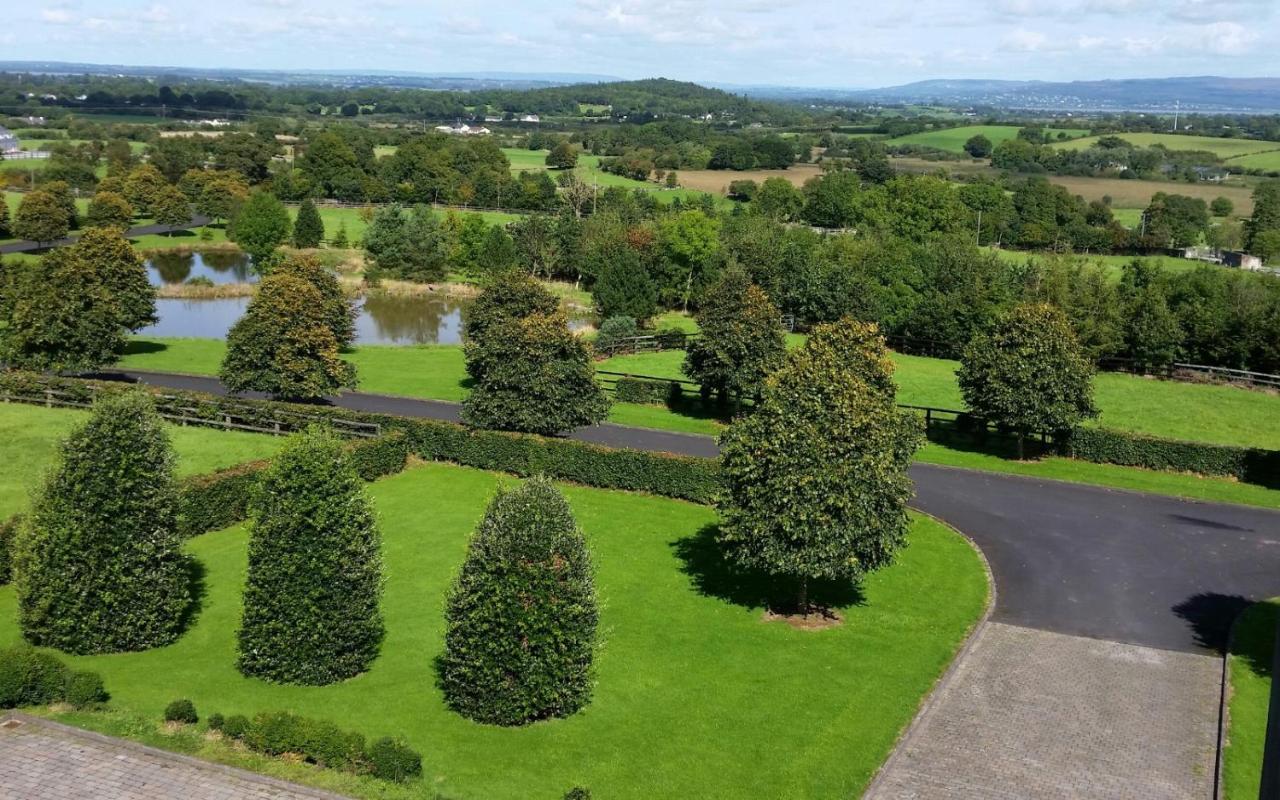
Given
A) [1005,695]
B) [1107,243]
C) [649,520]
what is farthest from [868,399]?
[1107,243]

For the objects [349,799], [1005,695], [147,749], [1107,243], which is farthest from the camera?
[1107,243]

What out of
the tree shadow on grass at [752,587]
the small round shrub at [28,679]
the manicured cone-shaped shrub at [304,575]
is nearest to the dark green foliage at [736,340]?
the tree shadow on grass at [752,587]

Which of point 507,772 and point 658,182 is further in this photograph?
point 658,182

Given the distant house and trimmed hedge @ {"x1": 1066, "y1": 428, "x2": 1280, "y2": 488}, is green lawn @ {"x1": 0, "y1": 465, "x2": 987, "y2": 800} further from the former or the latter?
the distant house

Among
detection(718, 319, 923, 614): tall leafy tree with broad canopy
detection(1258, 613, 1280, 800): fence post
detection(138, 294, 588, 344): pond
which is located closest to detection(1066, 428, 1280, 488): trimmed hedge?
detection(1258, 613, 1280, 800): fence post

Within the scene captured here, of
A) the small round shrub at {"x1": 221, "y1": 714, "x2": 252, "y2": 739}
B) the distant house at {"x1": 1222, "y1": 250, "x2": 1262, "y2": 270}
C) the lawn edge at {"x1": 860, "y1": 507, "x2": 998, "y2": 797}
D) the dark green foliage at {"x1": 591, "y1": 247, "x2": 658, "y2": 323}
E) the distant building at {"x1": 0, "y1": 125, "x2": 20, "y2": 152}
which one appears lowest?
the lawn edge at {"x1": 860, "y1": 507, "x2": 998, "y2": 797}

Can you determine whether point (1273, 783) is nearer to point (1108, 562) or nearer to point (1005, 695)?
point (1005, 695)

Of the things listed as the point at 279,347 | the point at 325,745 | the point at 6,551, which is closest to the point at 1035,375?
the point at 279,347

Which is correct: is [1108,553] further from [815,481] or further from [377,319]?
[377,319]
